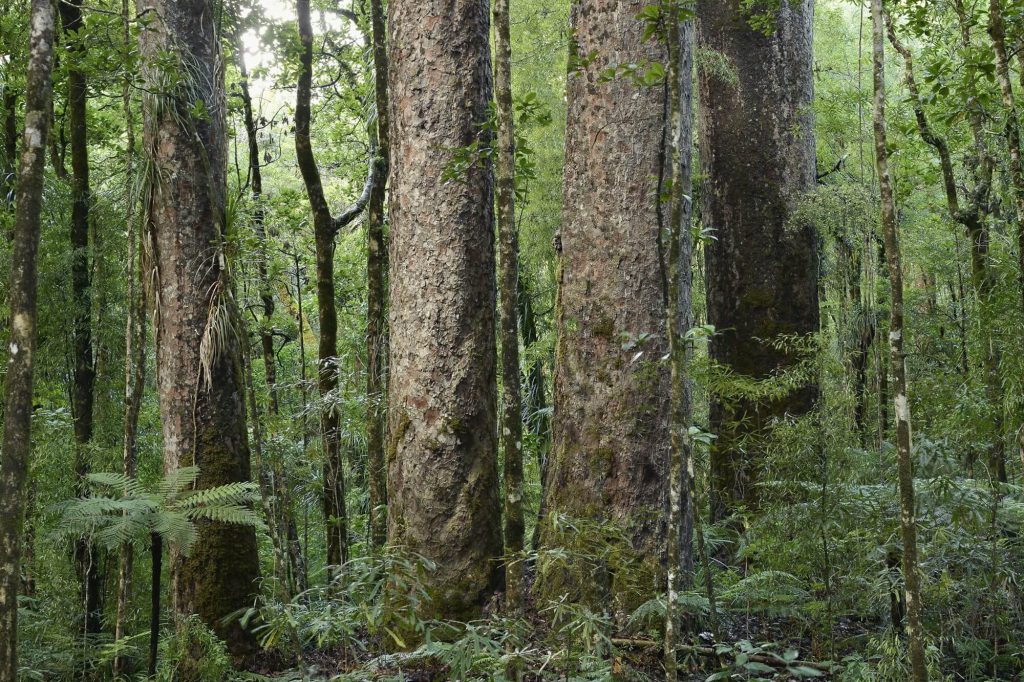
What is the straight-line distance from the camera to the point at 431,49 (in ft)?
19.1

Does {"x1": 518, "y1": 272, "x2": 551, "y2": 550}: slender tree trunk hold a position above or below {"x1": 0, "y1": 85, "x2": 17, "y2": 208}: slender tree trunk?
below

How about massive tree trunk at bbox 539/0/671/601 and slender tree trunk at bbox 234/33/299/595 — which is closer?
massive tree trunk at bbox 539/0/671/601

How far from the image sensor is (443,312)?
18.7 ft

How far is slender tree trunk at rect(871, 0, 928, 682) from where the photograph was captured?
351cm

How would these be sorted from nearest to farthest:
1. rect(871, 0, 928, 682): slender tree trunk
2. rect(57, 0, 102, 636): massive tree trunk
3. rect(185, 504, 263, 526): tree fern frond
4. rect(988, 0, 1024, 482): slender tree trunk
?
rect(871, 0, 928, 682): slender tree trunk → rect(185, 504, 263, 526): tree fern frond → rect(988, 0, 1024, 482): slender tree trunk → rect(57, 0, 102, 636): massive tree trunk

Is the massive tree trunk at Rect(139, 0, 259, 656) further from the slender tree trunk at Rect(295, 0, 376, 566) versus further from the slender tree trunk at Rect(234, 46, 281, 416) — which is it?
the slender tree trunk at Rect(234, 46, 281, 416)

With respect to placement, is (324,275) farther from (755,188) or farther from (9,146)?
(755,188)

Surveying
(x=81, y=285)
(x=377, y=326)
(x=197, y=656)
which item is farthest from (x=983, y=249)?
(x=81, y=285)

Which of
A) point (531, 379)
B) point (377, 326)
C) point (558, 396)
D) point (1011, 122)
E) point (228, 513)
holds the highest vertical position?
A: point (1011, 122)

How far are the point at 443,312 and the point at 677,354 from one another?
2.08 m

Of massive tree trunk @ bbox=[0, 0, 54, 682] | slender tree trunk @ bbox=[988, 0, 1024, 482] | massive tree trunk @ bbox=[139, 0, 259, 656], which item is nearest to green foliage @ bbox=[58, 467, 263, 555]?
massive tree trunk @ bbox=[0, 0, 54, 682]

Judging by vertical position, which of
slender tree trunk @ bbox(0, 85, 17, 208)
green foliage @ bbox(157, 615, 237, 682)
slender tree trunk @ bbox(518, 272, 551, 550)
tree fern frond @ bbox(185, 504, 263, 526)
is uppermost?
slender tree trunk @ bbox(0, 85, 17, 208)

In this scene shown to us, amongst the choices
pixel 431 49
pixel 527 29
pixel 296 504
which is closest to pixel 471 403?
pixel 431 49

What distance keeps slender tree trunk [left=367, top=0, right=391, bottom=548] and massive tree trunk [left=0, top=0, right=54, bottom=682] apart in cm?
344
